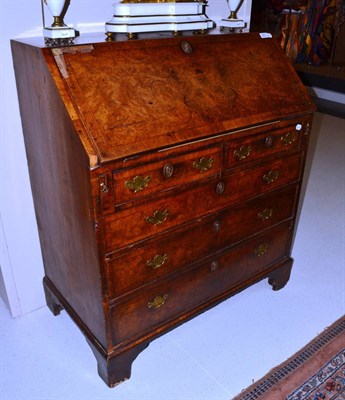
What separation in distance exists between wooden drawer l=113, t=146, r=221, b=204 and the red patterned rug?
923 mm

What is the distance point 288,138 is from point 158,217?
720mm

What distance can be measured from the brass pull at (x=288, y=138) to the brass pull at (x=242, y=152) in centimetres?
20

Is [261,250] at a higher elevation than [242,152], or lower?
lower

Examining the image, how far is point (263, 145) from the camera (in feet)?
5.94

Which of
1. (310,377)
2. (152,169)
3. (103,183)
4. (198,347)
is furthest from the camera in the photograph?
(198,347)

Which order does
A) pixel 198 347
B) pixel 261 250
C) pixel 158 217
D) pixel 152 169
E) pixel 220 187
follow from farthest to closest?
pixel 261 250
pixel 198 347
pixel 220 187
pixel 158 217
pixel 152 169

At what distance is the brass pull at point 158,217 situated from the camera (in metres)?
1.57

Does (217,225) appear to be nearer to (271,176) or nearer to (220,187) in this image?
(220,187)

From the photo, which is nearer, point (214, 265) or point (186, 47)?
point (186, 47)

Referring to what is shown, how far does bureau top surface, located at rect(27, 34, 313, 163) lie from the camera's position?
138 cm

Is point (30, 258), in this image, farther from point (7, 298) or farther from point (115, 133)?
point (115, 133)

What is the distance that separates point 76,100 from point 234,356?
1.33 m

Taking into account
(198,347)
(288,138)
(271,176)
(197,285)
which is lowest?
(198,347)

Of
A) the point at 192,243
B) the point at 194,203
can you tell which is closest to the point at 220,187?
the point at 194,203
